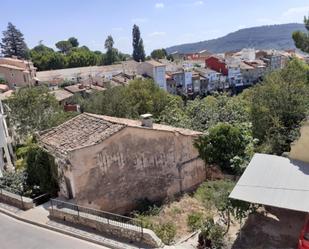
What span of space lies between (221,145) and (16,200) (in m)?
12.4

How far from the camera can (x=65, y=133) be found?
19.3 meters

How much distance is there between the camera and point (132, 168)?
747 inches

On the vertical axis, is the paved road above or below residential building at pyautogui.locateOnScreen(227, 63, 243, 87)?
above

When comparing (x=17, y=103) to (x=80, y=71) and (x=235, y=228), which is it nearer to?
(x=235, y=228)

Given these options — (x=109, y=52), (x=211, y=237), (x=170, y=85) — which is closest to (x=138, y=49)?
(x=109, y=52)

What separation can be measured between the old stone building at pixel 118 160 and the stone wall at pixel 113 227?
6.79 ft

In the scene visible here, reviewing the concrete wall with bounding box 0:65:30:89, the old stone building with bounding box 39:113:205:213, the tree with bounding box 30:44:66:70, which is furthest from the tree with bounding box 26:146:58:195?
the tree with bounding box 30:44:66:70

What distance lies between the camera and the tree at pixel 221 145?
72.1 feet

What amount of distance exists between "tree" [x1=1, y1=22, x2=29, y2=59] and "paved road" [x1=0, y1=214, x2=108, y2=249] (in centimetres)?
10508

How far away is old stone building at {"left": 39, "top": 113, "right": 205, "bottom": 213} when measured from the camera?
16.9 meters

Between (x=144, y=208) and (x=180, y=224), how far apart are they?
2.69 metres

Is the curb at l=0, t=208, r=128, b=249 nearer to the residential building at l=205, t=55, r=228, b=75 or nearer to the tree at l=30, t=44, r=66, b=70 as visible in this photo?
the tree at l=30, t=44, r=66, b=70

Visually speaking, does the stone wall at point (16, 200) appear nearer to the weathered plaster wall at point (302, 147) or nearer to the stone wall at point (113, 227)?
the stone wall at point (113, 227)

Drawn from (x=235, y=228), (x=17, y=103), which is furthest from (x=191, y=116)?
(x=235, y=228)
